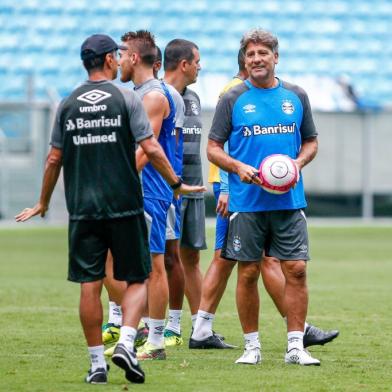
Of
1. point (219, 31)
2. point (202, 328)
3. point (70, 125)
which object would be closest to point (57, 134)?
point (70, 125)

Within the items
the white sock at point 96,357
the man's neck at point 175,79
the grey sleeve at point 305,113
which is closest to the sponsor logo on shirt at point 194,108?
the man's neck at point 175,79

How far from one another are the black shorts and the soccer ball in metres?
0.98

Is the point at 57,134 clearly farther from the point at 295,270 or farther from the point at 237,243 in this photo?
the point at 295,270

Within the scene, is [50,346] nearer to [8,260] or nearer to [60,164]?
[60,164]

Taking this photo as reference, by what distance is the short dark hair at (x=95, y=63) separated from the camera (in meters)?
6.94

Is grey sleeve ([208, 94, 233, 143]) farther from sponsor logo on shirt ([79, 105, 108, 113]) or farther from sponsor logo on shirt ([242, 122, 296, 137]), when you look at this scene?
sponsor logo on shirt ([79, 105, 108, 113])

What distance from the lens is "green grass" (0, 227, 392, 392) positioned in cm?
693

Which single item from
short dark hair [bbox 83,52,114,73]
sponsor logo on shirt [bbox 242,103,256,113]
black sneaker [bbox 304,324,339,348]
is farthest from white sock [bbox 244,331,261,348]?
short dark hair [bbox 83,52,114,73]

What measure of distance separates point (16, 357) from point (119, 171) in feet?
5.97

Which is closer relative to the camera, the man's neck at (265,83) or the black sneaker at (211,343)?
the man's neck at (265,83)

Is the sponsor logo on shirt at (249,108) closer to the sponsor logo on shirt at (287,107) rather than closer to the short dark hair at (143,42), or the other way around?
the sponsor logo on shirt at (287,107)

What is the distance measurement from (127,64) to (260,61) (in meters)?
1.04

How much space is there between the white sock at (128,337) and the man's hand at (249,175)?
128cm

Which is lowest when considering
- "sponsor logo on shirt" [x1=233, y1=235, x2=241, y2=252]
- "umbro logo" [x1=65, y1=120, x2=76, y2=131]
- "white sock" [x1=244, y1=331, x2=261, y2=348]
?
"white sock" [x1=244, y1=331, x2=261, y2=348]
